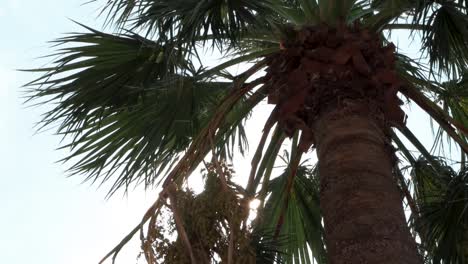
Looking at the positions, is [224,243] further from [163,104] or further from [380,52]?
[163,104]

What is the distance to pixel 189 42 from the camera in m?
4.89

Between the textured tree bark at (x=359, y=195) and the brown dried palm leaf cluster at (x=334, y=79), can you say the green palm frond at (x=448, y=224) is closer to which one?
the brown dried palm leaf cluster at (x=334, y=79)

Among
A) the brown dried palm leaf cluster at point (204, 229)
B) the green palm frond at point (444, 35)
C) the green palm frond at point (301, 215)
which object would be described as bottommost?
the brown dried palm leaf cluster at point (204, 229)

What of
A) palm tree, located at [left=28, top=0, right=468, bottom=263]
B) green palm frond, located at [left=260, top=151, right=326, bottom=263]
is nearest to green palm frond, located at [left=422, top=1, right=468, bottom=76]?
palm tree, located at [left=28, top=0, right=468, bottom=263]

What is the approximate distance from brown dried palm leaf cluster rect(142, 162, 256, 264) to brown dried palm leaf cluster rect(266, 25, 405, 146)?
1.02 m

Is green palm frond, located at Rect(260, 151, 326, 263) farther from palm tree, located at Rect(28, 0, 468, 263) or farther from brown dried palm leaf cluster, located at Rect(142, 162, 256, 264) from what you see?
brown dried palm leaf cluster, located at Rect(142, 162, 256, 264)

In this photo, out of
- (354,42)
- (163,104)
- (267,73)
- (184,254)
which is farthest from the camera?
(163,104)

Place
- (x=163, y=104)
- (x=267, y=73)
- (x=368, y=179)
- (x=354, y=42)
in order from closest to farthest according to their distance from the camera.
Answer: (x=368, y=179) < (x=354, y=42) < (x=267, y=73) < (x=163, y=104)

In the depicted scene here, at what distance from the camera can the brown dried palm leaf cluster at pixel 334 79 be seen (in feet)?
14.9

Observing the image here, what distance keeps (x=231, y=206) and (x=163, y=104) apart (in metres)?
2.29

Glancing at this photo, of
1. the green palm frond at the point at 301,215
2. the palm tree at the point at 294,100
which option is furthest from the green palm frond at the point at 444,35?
the green palm frond at the point at 301,215

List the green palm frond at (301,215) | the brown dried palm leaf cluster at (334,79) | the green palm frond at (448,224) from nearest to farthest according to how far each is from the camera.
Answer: the brown dried palm leaf cluster at (334,79)
the green palm frond at (448,224)
the green palm frond at (301,215)

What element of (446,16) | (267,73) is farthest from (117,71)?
(446,16)

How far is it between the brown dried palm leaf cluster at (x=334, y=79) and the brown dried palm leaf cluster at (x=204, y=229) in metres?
1.02
